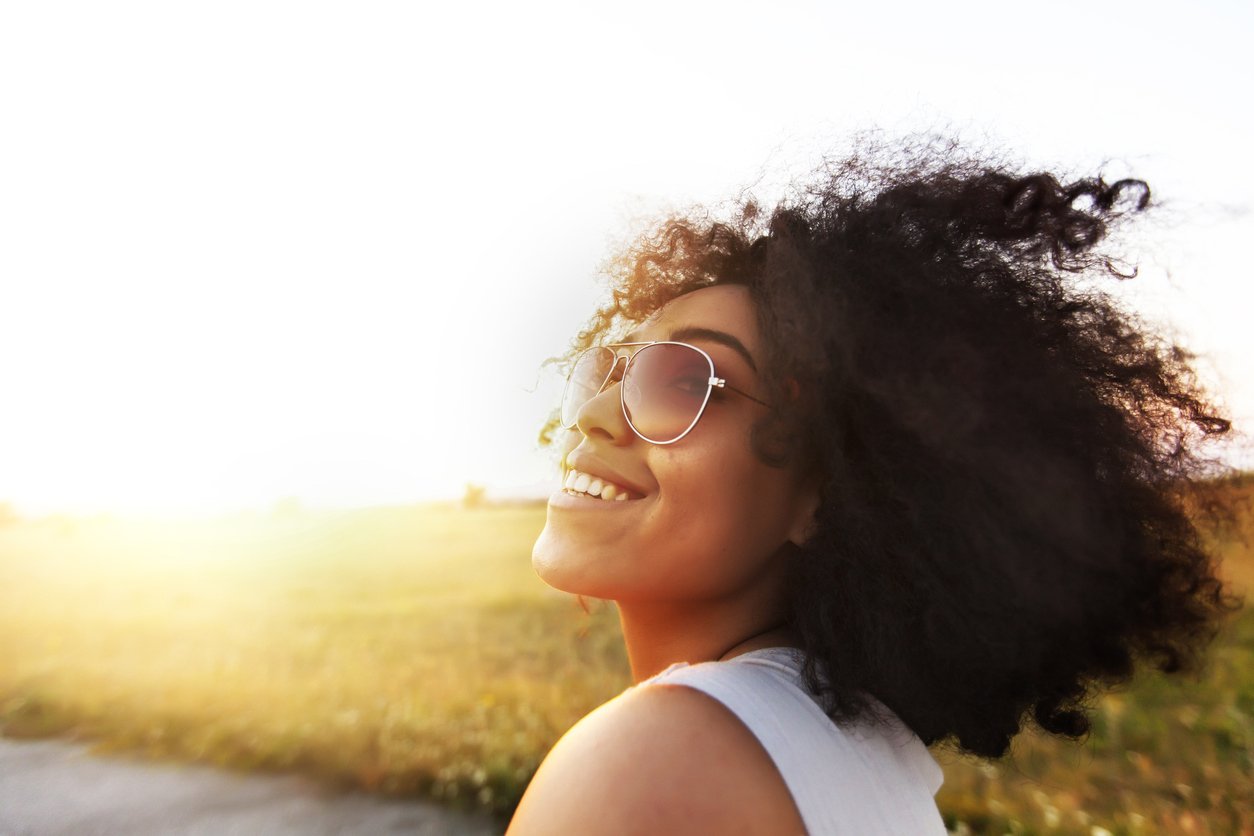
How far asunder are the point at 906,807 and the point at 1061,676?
400mm

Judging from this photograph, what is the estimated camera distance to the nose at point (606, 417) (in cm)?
189

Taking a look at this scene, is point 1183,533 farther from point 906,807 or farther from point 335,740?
point 335,740

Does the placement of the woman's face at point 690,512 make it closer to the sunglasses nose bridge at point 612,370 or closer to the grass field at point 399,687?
the sunglasses nose bridge at point 612,370

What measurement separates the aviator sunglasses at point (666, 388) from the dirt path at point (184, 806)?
259 cm

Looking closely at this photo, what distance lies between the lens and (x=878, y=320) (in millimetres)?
1638

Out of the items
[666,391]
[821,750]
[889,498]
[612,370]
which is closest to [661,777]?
[821,750]

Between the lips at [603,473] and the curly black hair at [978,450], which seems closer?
the curly black hair at [978,450]

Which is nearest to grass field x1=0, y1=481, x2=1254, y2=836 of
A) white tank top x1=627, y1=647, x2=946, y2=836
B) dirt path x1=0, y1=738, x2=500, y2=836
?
dirt path x1=0, y1=738, x2=500, y2=836

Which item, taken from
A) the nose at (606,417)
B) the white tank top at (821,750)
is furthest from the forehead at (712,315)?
the white tank top at (821,750)

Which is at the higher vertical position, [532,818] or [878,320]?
[878,320]

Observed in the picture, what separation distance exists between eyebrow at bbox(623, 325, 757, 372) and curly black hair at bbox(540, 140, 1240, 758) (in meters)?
0.05

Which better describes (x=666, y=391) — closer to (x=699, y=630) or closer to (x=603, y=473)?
(x=603, y=473)

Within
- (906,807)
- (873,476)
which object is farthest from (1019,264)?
(906,807)

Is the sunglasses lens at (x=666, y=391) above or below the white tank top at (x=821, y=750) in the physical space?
above
